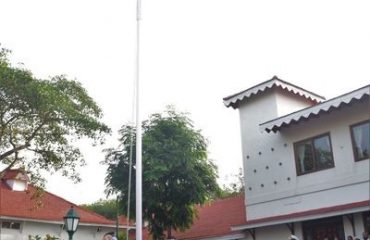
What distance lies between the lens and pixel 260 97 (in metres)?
16.6

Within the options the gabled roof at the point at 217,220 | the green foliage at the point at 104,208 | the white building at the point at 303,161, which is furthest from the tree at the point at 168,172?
the green foliage at the point at 104,208

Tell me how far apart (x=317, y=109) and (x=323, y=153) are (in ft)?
4.67

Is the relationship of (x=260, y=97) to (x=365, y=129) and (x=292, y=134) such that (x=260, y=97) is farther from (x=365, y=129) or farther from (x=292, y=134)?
(x=365, y=129)

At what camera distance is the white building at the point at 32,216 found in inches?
784

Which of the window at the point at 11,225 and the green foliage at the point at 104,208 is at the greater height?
the green foliage at the point at 104,208

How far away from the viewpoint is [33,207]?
20.4 meters

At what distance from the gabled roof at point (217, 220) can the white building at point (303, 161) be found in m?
2.07

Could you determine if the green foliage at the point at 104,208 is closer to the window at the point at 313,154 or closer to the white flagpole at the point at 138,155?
the window at the point at 313,154

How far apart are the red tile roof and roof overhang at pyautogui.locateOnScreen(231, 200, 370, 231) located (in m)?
8.91

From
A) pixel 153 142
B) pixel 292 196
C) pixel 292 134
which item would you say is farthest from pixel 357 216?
pixel 153 142

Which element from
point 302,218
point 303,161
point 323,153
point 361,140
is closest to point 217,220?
point 303,161

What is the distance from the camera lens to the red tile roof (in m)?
20.0

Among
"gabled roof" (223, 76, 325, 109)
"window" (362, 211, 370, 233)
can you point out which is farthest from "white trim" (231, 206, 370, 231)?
"gabled roof" (223, 76, 325, 109)

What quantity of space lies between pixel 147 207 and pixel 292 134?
6.74 metres
